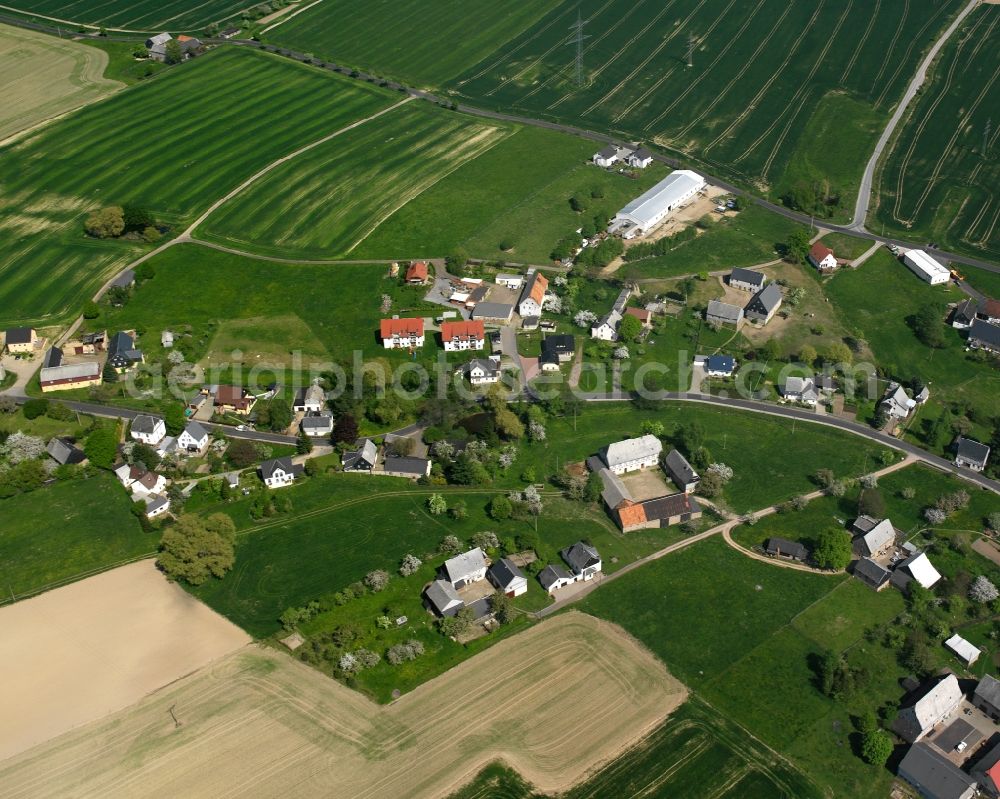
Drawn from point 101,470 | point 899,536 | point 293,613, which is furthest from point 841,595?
point 101,470

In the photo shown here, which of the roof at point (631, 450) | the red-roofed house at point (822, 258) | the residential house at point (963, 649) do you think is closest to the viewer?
the residential house at point (963, 649)

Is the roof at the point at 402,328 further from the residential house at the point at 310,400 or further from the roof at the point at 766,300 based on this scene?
the roof at the point at 766,300

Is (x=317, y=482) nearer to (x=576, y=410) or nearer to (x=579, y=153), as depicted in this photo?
(x=576, y=410)

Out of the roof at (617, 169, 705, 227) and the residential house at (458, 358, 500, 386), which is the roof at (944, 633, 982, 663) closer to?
the residential house at (458, 358, 500, 386)

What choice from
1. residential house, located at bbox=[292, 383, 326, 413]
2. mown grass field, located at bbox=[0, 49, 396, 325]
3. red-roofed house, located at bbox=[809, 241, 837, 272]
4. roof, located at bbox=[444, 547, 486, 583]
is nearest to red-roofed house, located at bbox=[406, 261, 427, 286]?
residential house, located at bbox=[292, 383, 326, 413]

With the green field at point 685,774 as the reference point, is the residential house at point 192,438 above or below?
below

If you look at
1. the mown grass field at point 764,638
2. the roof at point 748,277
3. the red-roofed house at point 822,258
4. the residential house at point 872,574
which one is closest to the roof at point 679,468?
the mown grass field at point 764,638

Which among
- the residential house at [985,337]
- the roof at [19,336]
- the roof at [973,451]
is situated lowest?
the roof at [19,336]
